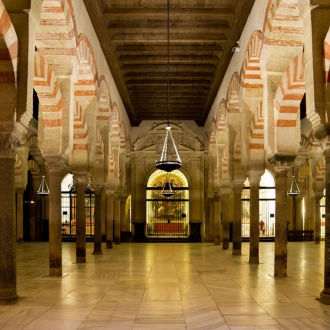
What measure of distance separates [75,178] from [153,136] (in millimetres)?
9128

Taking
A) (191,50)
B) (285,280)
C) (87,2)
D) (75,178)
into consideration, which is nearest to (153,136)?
(191,50)

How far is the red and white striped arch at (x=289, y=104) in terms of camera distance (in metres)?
7.23

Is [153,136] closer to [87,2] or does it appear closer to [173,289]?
[87,2]

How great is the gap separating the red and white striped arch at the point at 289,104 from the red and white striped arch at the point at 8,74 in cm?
401

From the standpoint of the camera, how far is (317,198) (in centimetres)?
1602

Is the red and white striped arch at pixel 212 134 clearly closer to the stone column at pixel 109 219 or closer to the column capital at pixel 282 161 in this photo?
the stone column at pixel 109 219

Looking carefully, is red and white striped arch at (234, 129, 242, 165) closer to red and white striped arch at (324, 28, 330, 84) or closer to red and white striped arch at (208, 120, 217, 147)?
red and white striped arch at (208, 120, 217, 147)

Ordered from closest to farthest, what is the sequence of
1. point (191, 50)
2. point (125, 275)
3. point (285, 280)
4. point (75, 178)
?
point (285, 280) < point (125, 275) < point (75, 178) < point (191, 50)

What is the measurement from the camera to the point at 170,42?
9930 millimetres

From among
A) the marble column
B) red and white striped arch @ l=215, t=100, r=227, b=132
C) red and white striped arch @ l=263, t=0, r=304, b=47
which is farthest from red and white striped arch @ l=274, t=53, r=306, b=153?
red and white striped arch @ l=215, t=100, r=227, b=132

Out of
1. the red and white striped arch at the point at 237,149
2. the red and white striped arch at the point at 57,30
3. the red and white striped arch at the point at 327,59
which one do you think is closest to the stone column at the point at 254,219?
the red and white striped arch at the point at 237,149

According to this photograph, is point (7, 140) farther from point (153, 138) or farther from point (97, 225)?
point (153, 138)

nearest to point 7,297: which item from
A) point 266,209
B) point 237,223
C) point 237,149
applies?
point 237,223

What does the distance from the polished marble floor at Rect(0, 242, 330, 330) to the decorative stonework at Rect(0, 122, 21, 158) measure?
152 centimetres
